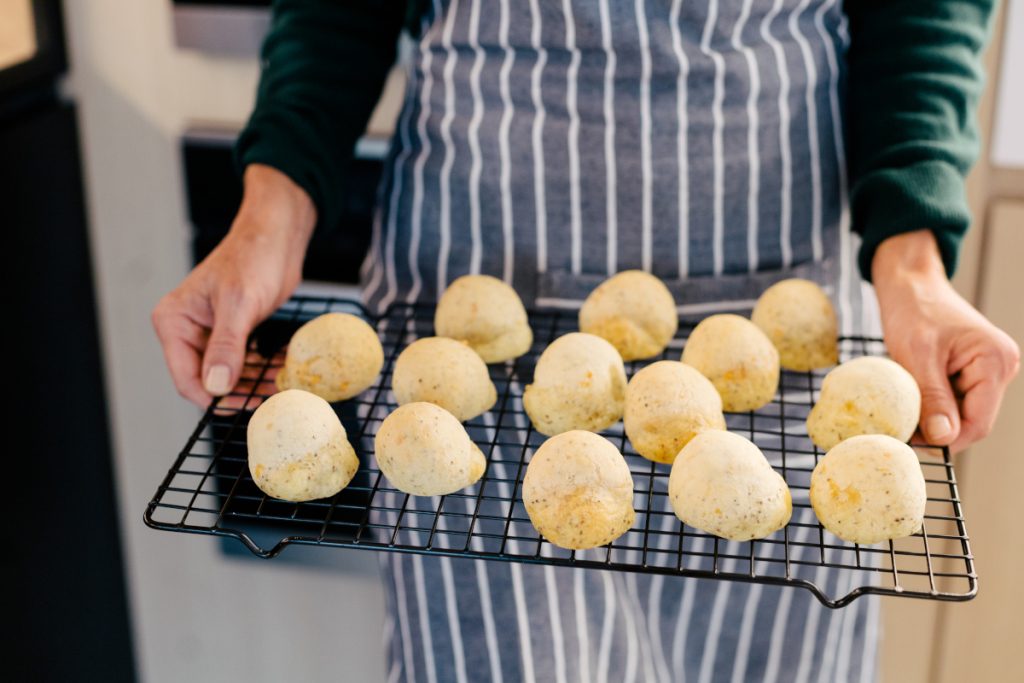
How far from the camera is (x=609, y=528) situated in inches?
29.3

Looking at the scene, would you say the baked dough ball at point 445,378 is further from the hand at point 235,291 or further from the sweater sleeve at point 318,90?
the sweater sleeve at point 318,90

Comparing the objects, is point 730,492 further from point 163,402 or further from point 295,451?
point 163,402

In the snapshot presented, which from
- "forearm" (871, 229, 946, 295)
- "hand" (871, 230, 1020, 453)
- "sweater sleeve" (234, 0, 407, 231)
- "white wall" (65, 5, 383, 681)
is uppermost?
"sweater sleeve" (234, 0, 407, 231)

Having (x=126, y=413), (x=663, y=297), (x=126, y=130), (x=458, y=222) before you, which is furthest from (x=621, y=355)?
(x=126, y=413)

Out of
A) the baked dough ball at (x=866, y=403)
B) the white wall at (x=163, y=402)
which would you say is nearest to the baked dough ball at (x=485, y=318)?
the baked dough ball at (x=866, y=403)

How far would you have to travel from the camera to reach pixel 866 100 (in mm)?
1036

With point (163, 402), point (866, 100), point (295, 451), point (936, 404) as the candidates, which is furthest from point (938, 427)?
point (163, 402)

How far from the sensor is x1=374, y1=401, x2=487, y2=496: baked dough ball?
774mm

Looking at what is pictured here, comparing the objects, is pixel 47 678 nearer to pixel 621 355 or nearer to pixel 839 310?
pixel 621 355

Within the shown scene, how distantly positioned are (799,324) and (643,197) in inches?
7.7

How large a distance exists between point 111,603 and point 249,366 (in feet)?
3.10

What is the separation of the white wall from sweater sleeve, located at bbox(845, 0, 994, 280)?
0.82 m

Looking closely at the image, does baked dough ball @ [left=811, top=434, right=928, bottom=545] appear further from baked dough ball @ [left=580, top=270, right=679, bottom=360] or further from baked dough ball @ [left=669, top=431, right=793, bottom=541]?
baked dough ball @ [left=580, top=270, right=679, bottom=360]

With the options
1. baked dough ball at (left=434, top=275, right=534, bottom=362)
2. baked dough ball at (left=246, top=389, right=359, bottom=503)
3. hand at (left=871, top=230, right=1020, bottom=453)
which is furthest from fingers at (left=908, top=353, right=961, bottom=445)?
baked dough ball at (left=246, top=389, right=359, bottom=503)
